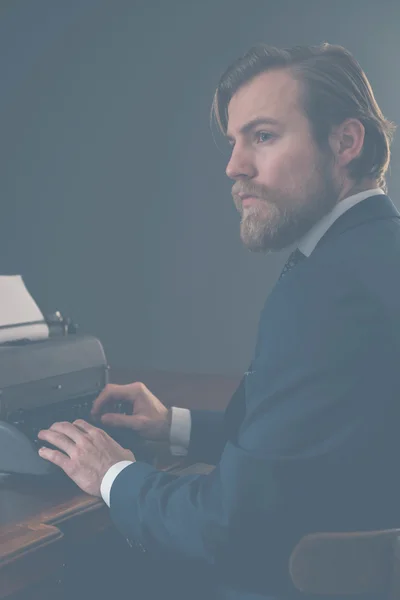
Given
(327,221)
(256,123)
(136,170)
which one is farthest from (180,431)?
(136,170)

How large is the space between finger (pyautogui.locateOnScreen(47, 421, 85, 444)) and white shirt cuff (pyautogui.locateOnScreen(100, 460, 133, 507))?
99 millimetres

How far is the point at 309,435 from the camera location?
1.13m

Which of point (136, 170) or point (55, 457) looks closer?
point (55, 457)

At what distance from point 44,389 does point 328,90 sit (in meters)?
0.94

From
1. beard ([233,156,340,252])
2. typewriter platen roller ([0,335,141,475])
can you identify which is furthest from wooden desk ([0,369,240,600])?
beard ([233,156,340,252])

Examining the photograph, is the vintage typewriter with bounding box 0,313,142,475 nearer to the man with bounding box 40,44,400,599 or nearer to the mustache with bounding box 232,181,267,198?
the man with bounding box 40,44,400,599

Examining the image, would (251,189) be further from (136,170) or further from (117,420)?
(136,170)

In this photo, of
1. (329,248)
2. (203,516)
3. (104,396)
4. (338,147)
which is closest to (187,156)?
(104,396)

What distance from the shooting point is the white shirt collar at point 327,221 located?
4.52 feet

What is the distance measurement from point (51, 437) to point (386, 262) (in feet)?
2.34

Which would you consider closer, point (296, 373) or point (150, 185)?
point (296, 373)

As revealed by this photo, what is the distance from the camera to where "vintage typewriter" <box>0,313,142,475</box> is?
155cm

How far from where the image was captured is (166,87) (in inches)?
123

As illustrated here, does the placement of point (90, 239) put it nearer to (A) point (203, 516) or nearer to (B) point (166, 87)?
(B) point (166, 87)
